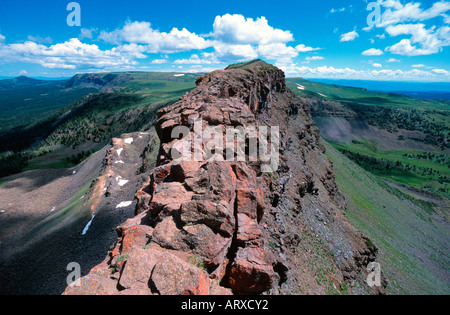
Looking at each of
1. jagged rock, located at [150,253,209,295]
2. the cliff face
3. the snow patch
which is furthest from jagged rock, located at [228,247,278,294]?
the snow patch

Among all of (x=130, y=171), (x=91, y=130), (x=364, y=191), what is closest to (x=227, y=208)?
(x=130, y=171)

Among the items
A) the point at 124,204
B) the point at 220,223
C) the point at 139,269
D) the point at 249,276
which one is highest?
the point at 220,223

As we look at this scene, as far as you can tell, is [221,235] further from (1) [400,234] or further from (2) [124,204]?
(1) [400,234]

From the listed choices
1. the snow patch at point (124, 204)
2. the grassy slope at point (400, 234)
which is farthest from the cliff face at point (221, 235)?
the snow patch at point (124, 204)

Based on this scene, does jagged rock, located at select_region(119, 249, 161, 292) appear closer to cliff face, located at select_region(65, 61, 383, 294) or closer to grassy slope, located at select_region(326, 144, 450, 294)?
cliff face, located at select_region(65, 61, 383, 294)

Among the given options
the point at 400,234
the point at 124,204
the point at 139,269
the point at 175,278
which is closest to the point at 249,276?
the point at 175,278
